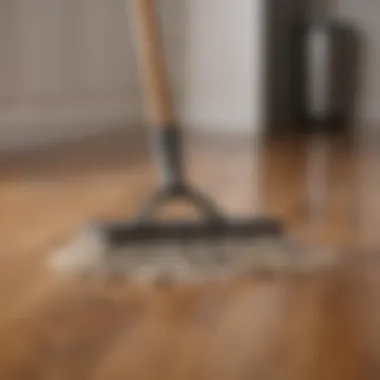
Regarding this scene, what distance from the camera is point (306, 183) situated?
96.8 inches

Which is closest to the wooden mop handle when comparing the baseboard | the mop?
the mop

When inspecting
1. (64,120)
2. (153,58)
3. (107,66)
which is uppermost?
(153,58)

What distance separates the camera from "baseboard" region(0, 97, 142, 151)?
3.02 m

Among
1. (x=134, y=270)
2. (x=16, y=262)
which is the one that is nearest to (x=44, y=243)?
(x=16, y=262)

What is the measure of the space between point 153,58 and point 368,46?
2.03 m

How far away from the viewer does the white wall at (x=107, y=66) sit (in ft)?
9.87

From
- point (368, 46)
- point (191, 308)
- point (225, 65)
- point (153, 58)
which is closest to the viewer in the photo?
point (191, 308)

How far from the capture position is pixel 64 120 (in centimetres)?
319

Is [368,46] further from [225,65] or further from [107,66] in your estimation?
[107,66]

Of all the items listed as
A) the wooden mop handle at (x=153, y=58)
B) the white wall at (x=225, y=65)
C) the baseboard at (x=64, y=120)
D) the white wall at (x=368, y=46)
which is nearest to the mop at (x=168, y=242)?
the wooden mop handle at (x=153, y=58)

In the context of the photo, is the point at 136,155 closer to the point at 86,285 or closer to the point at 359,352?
the point at 86,285

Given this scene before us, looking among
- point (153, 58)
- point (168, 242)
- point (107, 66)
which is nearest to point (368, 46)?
point (107, 66)

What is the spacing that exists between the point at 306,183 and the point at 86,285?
40.0 inches

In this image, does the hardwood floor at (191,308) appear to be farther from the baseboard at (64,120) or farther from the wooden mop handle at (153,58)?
the baseboard at (64,120)
